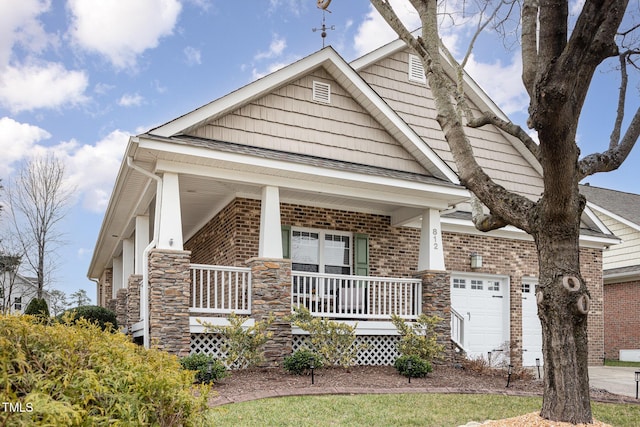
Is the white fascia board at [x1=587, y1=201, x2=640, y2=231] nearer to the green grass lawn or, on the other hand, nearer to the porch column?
the green grass lawn

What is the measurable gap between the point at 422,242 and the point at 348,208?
1.91m

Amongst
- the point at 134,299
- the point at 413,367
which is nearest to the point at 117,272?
the point at 134,299

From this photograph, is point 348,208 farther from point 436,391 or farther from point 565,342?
point 565,342

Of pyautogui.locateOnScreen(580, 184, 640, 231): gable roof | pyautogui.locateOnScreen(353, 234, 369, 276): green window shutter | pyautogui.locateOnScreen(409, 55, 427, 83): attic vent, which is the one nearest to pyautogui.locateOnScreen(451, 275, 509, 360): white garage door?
pyautogui.locateOnScreen(353, 234, 369, 276): green window shutter

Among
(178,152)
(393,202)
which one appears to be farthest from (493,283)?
(178,152)

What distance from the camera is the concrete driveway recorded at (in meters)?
11.5

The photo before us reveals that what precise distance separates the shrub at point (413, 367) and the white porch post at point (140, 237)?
6383mm

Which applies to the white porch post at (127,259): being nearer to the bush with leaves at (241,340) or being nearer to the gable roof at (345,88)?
the bush with leaves at (241,340)

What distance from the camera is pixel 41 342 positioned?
3.00 m

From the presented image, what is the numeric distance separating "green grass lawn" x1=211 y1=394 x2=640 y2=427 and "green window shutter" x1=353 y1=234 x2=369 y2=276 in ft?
15.8

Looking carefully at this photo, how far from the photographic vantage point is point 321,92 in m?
12.3

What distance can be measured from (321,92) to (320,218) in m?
2.82

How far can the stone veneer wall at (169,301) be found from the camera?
982 cm

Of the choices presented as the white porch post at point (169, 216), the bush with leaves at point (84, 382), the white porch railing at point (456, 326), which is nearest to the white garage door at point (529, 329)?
the white porch railing at point (456, 326)
